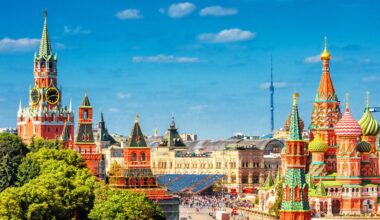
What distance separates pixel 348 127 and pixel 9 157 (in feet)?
150

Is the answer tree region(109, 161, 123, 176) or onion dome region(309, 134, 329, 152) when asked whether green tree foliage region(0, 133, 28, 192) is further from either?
onion dome region(309, 134, 329, 152)

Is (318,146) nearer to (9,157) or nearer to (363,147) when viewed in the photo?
(363,147)

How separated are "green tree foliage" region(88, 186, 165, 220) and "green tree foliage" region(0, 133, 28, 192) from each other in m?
25.2

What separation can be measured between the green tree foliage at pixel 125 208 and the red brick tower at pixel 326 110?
65.6m

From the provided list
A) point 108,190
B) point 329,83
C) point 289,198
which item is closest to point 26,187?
point 108,190

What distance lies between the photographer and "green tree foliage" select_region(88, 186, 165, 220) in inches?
3644

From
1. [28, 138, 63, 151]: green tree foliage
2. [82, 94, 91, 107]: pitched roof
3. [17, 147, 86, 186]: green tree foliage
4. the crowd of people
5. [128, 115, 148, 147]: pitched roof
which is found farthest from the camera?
the crowd of people

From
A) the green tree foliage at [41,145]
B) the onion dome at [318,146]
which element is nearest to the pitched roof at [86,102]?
the green tree foliage at [41,145]

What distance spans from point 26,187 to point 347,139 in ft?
204

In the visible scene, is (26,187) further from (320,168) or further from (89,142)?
(320,168)

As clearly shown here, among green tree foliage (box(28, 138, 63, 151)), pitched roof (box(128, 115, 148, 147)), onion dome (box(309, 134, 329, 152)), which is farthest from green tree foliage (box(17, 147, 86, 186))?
onion dome (box(309, 134, 329, 152))

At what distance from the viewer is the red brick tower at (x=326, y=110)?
158 m

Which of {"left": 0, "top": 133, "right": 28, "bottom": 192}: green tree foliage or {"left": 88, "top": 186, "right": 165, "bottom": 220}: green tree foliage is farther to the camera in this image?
{"left": 0, "top": 133, "right": 28, "bottom": 192}: green tree foliage

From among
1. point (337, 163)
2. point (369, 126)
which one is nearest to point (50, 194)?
point (337, 163)
